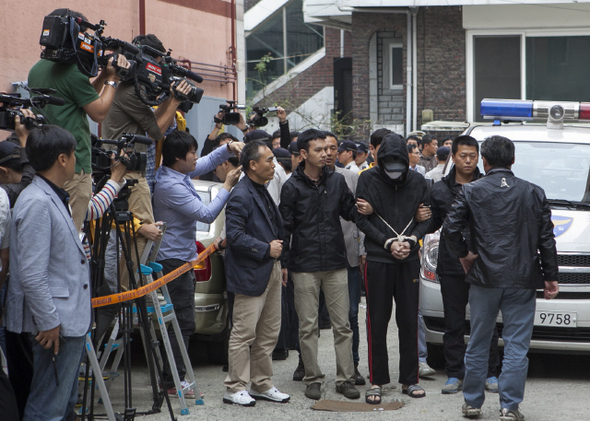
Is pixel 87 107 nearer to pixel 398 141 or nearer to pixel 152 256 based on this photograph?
pixel 152 256

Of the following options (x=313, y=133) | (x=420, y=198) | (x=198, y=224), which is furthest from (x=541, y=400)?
(x=198, y=224)

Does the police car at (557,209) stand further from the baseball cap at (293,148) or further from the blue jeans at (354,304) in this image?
the baseball cap at (293,148)

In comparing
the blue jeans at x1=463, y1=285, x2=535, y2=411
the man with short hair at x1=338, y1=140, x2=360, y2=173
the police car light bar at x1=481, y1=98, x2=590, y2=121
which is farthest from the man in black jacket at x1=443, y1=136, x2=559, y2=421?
the man with short hair at x1=338, y1=140, x2=360, y2=173

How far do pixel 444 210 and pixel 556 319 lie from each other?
4.19 ft

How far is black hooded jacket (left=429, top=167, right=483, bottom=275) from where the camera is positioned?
6.70 m

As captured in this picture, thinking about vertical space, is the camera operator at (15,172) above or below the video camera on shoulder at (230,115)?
below

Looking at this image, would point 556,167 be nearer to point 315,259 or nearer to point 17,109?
point 315,259

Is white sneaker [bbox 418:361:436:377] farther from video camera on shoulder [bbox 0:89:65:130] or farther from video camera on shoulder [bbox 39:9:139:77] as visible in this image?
video camera on shoulder [bbox 0:89:65:130]

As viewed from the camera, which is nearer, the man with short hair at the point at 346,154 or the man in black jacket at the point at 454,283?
the man in black jacket at the point at 454,283

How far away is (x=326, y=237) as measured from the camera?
666cm

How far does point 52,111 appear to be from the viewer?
524 centimetres

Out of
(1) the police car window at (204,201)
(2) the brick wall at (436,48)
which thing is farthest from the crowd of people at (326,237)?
(2) the brick wall at (436,48)

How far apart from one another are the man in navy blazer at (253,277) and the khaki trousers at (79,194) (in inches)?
56.7

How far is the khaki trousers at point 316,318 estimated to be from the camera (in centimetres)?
664
